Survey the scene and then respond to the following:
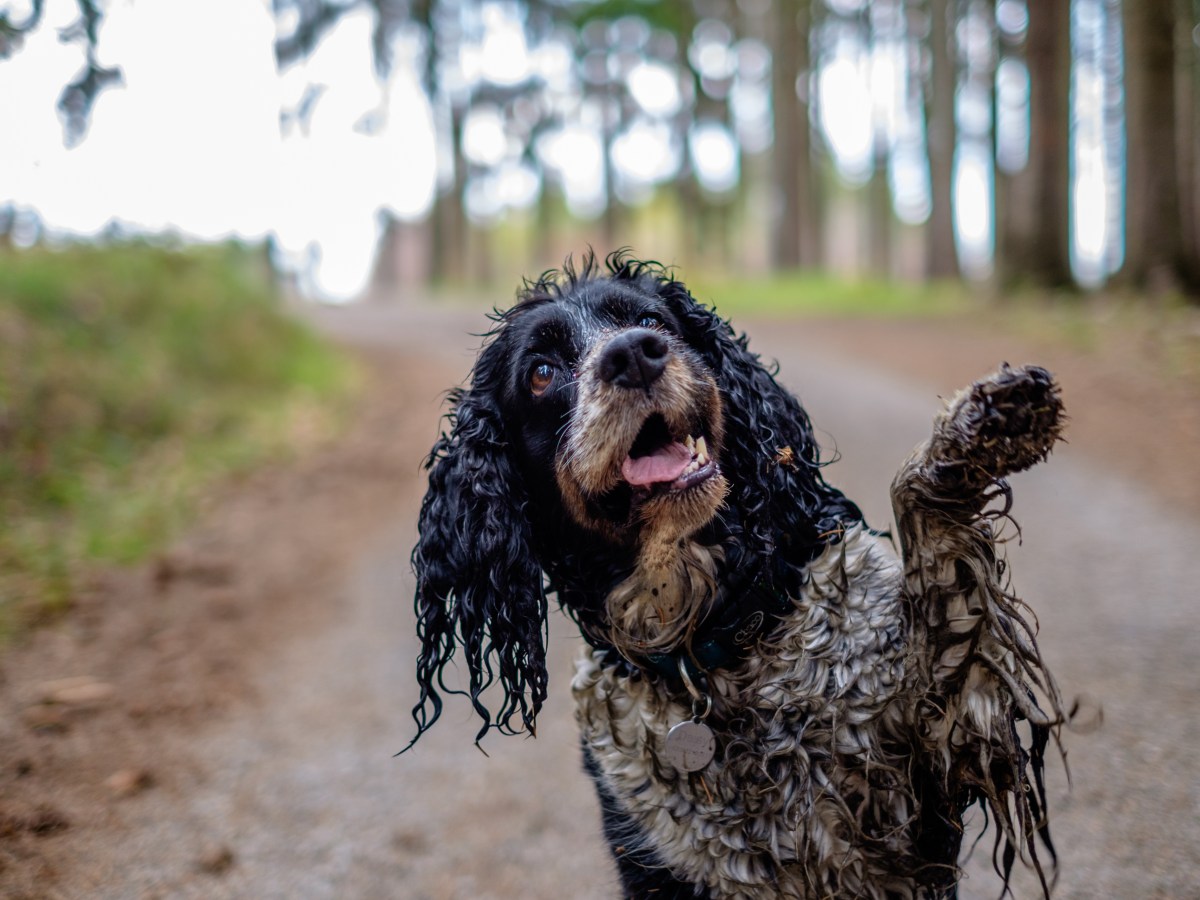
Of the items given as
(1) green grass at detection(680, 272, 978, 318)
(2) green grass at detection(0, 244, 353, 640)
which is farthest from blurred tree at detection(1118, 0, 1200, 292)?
(2) green grass at detection(0, 244, 353, 640)

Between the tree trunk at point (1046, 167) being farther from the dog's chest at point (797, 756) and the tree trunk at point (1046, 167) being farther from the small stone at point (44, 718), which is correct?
the small stone at point (44, 718)

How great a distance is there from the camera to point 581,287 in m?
3.15

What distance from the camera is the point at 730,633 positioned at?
2604 mm

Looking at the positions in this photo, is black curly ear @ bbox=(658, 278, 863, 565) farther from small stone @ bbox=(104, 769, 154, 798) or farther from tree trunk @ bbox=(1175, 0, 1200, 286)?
tree trunk @ bbox=(1175, 0, 1200, 286)

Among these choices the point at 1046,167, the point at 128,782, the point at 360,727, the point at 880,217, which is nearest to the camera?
the point at 128,782

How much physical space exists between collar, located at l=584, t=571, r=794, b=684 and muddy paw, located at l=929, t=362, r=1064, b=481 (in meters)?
0.73

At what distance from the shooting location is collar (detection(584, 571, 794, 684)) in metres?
2.59

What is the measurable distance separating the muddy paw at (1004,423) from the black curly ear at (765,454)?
0.72 meters

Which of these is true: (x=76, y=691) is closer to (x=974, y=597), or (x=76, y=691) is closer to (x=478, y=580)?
(x=478, y=580)

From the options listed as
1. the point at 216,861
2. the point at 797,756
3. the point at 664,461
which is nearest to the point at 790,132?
the point at 664,461

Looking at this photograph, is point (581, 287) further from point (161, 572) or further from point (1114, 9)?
point (1114, 9)

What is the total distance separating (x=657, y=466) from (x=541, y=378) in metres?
0.49

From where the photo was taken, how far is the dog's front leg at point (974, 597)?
1.98 m

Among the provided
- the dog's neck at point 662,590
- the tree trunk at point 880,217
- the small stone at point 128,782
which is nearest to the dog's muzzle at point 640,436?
the dog's neck at point 662,590
